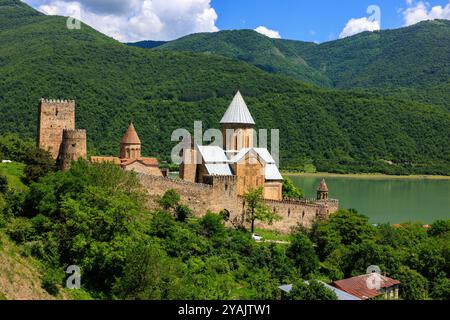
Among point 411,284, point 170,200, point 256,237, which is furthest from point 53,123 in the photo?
point 411,284

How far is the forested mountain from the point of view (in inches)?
2557

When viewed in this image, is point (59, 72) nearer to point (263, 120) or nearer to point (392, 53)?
point (263, 120)

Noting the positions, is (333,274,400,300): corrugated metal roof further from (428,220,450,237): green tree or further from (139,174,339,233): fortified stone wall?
(428,220,450,237): green tree

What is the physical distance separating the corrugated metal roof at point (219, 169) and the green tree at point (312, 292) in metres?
9.81

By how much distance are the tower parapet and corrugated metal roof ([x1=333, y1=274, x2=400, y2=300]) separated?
34.9ft

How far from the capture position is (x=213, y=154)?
85.8ft

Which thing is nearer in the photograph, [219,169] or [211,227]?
[211,227]

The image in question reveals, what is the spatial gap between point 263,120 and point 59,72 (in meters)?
27.6

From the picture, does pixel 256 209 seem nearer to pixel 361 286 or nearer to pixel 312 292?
pixel 361 286

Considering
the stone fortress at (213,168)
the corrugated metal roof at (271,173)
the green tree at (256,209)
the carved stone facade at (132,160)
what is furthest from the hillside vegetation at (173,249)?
the carved stone facade at (132,160)

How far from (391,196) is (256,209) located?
3073 centimetres

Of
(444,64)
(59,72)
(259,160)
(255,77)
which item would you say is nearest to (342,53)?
(444,64)

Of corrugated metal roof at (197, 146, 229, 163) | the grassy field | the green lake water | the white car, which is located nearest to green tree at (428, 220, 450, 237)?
the white car
